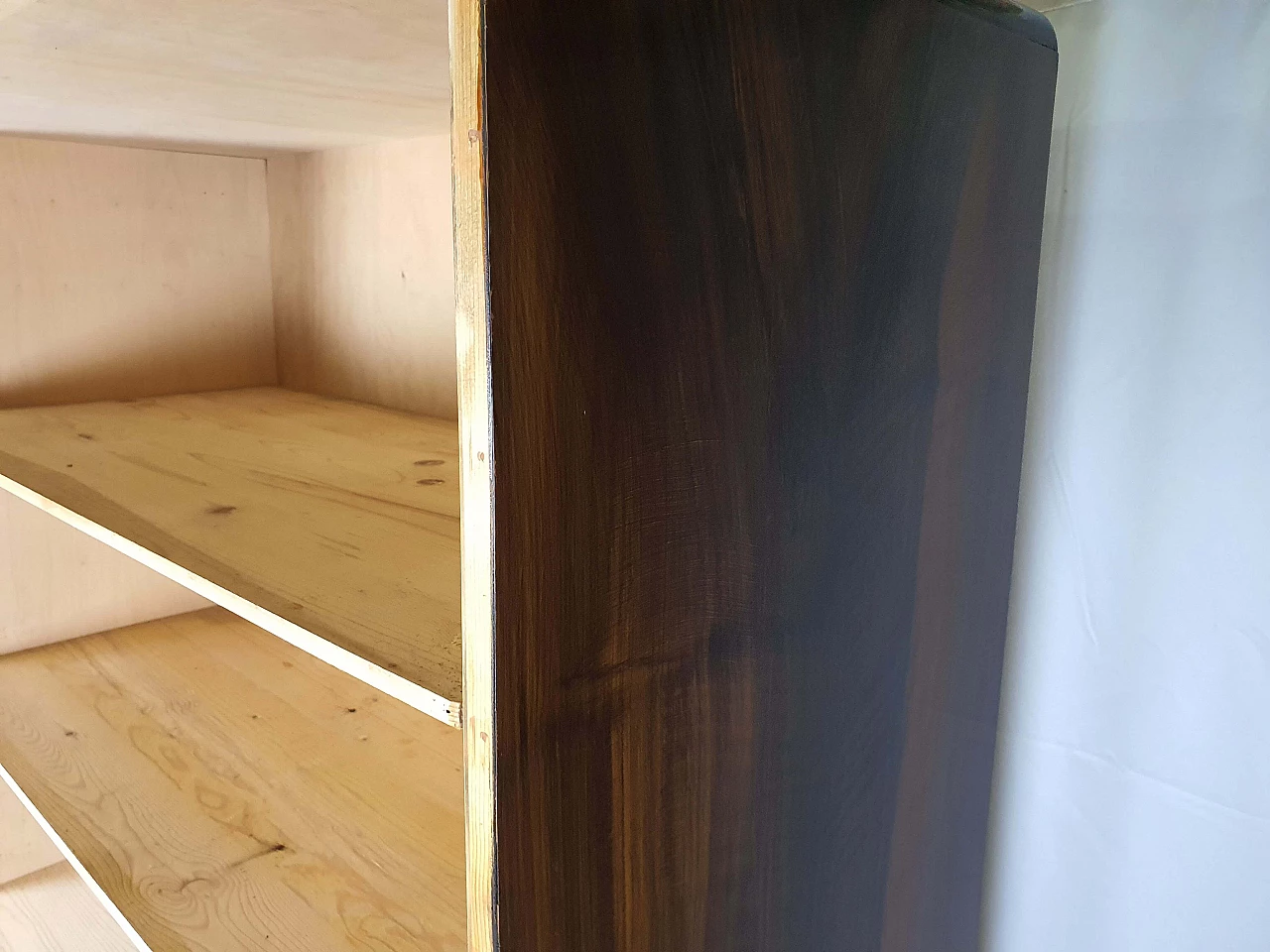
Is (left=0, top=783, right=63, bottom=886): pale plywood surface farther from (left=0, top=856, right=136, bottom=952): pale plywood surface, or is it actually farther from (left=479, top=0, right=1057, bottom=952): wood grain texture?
(left=479, top=0, right=1057, bottom=952): wood grain texture

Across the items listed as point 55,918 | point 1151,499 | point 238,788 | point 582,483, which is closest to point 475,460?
point 582,483

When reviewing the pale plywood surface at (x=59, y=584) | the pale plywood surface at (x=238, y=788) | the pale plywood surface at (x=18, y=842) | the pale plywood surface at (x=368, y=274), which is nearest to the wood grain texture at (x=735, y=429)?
the pale plywood surface at (x=238, y=788)

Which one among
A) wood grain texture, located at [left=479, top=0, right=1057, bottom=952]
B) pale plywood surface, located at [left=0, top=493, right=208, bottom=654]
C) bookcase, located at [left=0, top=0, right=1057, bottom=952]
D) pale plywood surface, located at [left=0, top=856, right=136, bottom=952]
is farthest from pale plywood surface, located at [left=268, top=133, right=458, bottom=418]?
pale plywood surface, located at [left=0, top=856, right=136, bottom=952]

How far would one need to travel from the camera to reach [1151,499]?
0.75 metres

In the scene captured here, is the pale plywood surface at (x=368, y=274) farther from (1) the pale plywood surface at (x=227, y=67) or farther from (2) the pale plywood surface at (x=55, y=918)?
(2) the pale plywood surface at (x=55, y=918)

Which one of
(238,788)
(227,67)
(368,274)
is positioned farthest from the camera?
(368,274)

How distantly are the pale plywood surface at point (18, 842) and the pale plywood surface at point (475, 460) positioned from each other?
1249 mm

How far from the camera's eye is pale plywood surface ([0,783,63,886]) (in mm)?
1331

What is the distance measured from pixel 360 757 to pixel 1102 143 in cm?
99

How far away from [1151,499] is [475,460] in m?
0.61

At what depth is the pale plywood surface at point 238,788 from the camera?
86cm

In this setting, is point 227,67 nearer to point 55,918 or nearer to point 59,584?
point 59,584

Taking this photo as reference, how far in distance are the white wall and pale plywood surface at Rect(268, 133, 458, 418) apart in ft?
2.26

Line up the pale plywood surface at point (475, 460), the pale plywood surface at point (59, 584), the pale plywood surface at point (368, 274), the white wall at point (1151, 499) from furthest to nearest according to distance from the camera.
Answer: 1. the pale plywood surface at point (59, 584)
2. the pale plywood surface at point (368, 274)
3. the white wall at point (1151, 499)
4. the pale plywood surface at point (475, 460)
